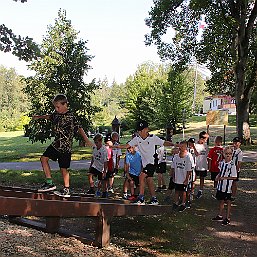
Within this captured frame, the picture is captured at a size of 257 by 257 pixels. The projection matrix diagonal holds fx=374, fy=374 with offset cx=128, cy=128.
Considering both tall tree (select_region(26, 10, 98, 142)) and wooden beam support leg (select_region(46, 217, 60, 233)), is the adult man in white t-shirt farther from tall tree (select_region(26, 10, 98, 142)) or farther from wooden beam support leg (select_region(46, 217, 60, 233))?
tall tree (select_region(26, 10, 98, 142))

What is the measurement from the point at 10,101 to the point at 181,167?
97854 mm

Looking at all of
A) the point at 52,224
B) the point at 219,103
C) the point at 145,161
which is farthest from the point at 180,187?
the point at 219,103

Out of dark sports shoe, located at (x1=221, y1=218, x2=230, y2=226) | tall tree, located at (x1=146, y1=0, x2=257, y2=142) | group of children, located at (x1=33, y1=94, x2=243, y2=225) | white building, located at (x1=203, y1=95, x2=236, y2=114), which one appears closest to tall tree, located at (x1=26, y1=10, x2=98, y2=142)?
tall tree, located at (x1=146, y1=0, x2=257, y2=142)

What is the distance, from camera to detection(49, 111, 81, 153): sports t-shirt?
6.34m

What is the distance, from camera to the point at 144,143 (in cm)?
779

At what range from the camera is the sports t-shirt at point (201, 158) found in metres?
10.3

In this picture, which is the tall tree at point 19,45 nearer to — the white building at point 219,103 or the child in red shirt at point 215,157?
the child in red shirt at point 215,157

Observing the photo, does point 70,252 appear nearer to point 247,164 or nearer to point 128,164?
point 128,164

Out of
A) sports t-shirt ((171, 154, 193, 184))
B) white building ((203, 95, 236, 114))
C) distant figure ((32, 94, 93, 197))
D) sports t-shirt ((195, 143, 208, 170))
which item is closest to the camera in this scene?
distant figure ((32, 94, 93, 197))

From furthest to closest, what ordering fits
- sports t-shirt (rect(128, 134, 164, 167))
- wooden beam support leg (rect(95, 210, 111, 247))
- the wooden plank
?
sports t-shirt (rect(128, 134, 164, 167)), wooden beam support leg (rect(95, 210, 111, 247)), the wooden plank

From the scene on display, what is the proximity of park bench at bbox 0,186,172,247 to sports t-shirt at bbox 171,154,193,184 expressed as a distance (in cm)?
84

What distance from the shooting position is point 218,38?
78.2ft

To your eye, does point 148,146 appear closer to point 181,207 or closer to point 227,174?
point 227,174

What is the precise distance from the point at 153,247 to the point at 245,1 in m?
19.8
